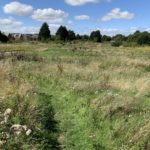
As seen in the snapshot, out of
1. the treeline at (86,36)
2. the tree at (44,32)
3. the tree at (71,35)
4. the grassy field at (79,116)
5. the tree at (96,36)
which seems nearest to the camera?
the grassy field at (79,116)

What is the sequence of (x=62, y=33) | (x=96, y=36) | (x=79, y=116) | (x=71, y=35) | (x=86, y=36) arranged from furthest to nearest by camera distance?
1. (x=86, y=36)
2. (x=71, y=35)
3. (x=96, y=36)
4. (x=62, y=33)
5. (x=79, y=116)

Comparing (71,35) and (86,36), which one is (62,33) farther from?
(86,36)

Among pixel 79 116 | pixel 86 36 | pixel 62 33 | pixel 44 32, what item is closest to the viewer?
pixel 79 116

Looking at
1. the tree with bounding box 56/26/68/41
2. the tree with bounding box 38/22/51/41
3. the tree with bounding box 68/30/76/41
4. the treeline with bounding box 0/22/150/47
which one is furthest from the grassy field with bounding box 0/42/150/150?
the tree with bounding box 68/30/76/41

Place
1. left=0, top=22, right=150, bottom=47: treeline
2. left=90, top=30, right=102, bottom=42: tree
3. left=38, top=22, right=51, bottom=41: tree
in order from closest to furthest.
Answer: left=0, top=22, right=150, bottom=47: treeline → left=38, top=22, right=51, bottom=41: tree → left=90, top=30, right=102, bottom=42: tree

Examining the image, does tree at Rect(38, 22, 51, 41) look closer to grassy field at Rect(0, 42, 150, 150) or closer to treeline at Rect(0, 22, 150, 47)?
treeline at Rect(0, 22, 150, 47)

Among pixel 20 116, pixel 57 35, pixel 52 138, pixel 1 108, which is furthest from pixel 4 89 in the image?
pixel 57 35

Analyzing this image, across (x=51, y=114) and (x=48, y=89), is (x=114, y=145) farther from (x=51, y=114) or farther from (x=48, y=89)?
(x=48, y=89)

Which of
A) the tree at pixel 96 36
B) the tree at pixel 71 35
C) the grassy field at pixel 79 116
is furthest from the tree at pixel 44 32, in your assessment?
the grassy field at pixel 79 116

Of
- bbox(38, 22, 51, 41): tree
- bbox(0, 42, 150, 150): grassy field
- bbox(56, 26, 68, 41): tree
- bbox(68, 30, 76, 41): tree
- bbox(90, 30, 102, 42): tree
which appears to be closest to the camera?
bbox(0, 42, 150, 150): grassy field

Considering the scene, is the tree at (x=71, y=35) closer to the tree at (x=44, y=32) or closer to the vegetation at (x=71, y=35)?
the vegetation at (x=71, y=35)

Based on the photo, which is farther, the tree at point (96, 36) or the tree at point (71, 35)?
the tree at point (71, 35)

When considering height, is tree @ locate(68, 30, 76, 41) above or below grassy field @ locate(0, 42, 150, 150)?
below

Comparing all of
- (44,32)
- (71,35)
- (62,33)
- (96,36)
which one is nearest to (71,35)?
(71,35)
